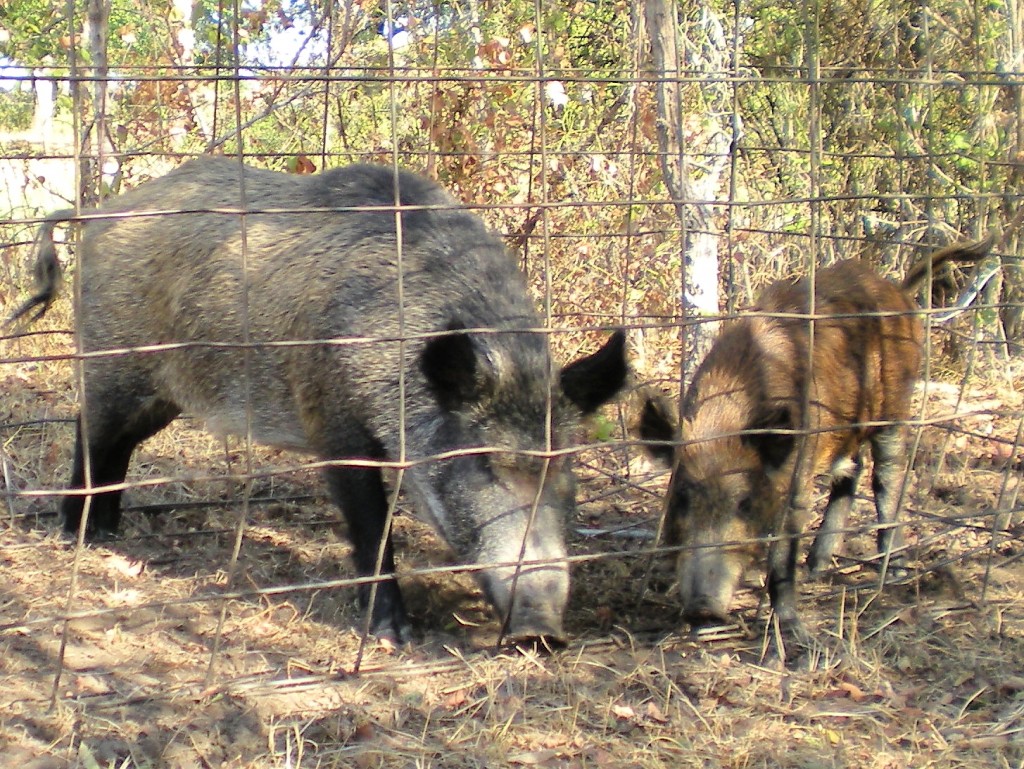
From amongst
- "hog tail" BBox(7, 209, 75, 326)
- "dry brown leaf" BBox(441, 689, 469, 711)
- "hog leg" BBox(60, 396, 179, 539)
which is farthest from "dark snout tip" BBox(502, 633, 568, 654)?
"hog tail" BBox(7, 209, 75, 326)

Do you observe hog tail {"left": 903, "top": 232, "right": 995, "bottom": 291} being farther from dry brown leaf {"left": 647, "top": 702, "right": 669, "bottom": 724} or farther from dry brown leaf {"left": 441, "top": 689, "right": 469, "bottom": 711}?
dry brown leaf {"left": 441, "top": 689, "right": 469, "bottom": 711}

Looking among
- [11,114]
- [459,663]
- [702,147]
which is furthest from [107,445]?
[11,114]

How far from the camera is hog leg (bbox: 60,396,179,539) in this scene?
480cm

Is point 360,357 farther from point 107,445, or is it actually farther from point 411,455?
point 107,445

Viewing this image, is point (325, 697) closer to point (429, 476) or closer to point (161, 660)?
point (161, 660)

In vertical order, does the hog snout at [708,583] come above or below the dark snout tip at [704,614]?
above

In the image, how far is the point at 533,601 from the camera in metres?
3.52

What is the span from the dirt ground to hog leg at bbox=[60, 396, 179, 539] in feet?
0.56

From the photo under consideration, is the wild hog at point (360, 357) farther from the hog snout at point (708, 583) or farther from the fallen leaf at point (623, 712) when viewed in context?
the hog snout at point (708, 583)

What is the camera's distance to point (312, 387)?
13.3ft

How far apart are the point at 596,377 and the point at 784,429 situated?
65 cm

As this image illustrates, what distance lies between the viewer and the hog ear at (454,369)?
139 inches

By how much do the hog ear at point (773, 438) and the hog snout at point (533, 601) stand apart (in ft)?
2.88

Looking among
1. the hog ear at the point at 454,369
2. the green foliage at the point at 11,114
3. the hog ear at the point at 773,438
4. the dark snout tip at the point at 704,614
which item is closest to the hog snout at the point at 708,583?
the dark snout tip at the point at 704,614
